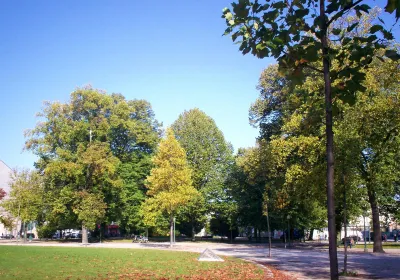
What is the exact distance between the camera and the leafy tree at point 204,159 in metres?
52.7

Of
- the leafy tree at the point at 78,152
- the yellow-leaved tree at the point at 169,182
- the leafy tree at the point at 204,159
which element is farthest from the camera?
the leafy tree at the point at 204,159

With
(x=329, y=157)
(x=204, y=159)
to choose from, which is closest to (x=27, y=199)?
(x=204, y=159)

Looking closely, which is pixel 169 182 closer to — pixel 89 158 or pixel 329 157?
pixel 89 158

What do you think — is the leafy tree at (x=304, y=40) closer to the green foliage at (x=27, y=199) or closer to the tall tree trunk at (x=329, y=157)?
the tall tree trunk at (x=329, y=157)

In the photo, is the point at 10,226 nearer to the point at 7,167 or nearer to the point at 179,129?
the point at 179,129

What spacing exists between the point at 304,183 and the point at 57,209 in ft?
115

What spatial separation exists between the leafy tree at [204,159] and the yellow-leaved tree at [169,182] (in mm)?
13117

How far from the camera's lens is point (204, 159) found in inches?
2147

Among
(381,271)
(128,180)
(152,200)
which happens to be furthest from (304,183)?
(128,180)

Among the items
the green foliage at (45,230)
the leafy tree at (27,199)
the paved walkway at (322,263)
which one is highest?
the leafy tree at (27,199)

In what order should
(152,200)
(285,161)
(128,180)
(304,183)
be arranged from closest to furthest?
1. (304,183)
2. (285,161)
3. (152,200)
4. (128,180)

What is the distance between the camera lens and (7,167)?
9019 cm

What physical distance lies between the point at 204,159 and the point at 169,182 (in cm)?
1779

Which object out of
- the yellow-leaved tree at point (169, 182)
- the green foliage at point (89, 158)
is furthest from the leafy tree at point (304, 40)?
the green foliage at point (89, 158)
